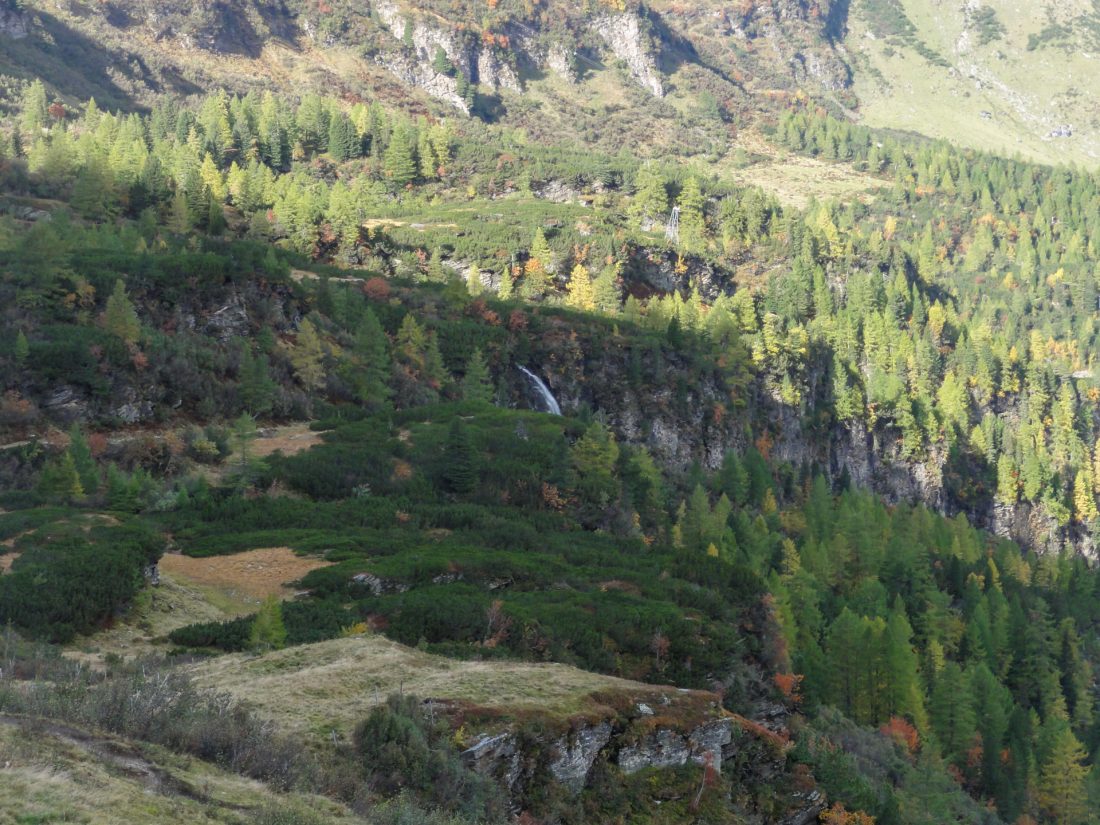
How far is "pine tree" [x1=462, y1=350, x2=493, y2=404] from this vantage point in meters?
86.9

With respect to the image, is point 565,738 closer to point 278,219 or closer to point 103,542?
point 103,542

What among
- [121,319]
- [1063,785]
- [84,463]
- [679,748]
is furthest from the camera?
[1063,785]

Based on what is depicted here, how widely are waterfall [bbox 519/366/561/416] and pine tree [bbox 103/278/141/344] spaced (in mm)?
40910

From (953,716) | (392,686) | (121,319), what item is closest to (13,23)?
(121,319)

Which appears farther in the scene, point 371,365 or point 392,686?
point 371,365

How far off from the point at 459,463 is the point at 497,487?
2.70 metres

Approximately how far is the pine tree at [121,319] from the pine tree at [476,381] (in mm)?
28552

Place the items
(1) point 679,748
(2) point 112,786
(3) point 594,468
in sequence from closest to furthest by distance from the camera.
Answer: (2) point 112,786 < (1) point 679,748 < (3) point 594,468

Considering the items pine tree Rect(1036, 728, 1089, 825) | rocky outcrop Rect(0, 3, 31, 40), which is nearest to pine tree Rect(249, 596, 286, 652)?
pine tree Rect(1036, 728, 1089, 825)

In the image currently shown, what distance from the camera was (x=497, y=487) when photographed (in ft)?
200

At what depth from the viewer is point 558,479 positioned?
6419 centimetres

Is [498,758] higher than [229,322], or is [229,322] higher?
[229,322]

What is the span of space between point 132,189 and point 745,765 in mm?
97307

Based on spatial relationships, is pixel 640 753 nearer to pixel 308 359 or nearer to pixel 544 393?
pixel 308 359
